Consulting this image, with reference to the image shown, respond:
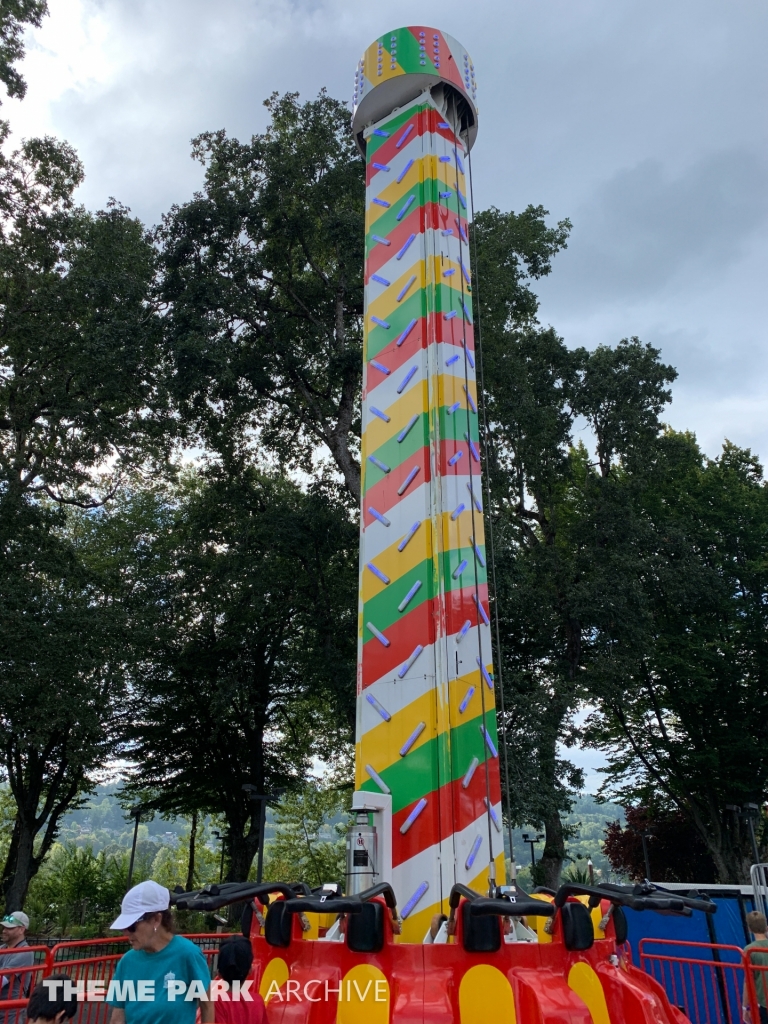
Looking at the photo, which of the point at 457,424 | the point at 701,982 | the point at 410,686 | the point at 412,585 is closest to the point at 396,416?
the point at 457,424

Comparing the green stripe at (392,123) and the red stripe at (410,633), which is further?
the green stripe at (392,123)

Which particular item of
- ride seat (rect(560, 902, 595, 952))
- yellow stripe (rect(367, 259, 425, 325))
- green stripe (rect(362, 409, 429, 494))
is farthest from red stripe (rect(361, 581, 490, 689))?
yellow stripe (rect(367, 259, 425, 325))

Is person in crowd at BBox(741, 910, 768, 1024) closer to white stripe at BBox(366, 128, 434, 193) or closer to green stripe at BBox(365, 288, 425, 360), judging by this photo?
green stripe at BBox(365, 288, 425, 360)

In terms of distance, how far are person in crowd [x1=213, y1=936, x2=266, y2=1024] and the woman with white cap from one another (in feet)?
0.76

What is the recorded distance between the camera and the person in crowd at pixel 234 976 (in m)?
A: 3.68

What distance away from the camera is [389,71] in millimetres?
7676

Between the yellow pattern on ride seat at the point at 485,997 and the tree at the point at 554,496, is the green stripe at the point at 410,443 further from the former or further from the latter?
the tree at the point at 554,496

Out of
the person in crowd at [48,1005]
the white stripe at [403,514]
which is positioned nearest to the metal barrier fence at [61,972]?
the person in crowd at [48,1005]

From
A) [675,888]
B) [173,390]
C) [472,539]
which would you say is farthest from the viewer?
[173,390]

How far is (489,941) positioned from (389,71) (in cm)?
738

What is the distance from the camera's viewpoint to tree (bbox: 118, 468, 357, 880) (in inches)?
760

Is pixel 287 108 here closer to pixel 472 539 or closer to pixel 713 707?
pixel 472 539

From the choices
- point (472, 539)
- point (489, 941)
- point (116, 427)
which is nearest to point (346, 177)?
point (116, 427)

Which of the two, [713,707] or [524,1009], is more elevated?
[713,707]
